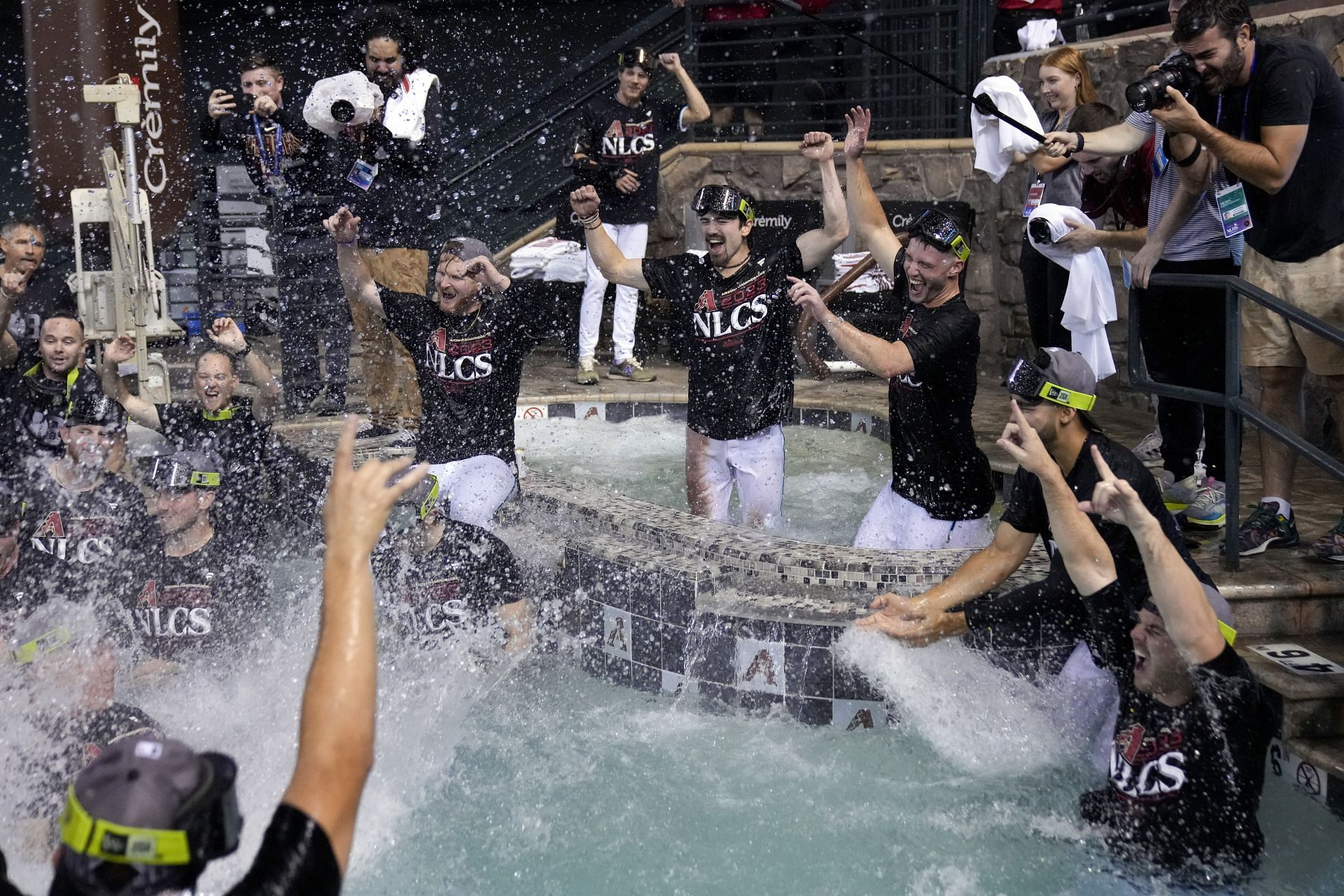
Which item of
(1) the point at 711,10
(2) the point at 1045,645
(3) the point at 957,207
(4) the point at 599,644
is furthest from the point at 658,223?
(2) the point at 1045,645

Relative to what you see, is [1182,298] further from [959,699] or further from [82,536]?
[82,536]

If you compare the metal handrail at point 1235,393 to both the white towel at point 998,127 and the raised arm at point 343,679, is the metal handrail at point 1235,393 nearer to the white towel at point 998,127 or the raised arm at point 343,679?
the white towel at point 998,127

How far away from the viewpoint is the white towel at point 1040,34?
9.16 meters

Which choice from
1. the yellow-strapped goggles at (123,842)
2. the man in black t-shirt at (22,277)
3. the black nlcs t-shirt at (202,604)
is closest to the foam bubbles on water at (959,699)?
the black nlcs t-shirt at (202,604)

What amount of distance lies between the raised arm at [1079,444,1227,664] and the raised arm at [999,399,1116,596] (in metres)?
0.24

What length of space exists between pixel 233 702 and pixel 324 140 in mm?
4088

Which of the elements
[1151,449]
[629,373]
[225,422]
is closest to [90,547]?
[225,422]

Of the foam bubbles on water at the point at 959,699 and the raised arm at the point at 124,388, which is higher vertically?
the raised arm at the point at 124,388

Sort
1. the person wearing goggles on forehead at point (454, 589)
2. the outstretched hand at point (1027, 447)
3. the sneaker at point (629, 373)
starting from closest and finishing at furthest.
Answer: the outstretched hand at point (1027, 447) < the person wearing goggles on forehead at point (454, 589) < the sneaker at point (629, 373)

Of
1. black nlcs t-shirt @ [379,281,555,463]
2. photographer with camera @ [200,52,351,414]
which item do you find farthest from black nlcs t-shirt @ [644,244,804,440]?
photographer with camera @ [200,52,351,414]

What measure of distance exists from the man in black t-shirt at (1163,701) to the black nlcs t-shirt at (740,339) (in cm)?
209

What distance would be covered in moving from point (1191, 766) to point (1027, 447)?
3.18 feet

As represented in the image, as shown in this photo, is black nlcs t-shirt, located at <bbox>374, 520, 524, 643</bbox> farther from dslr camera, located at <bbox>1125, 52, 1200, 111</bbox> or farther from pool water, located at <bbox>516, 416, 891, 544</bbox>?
dslr camera, located at <bbox>1125, 52, 1200, 111</bbox>

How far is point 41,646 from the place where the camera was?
478cm
